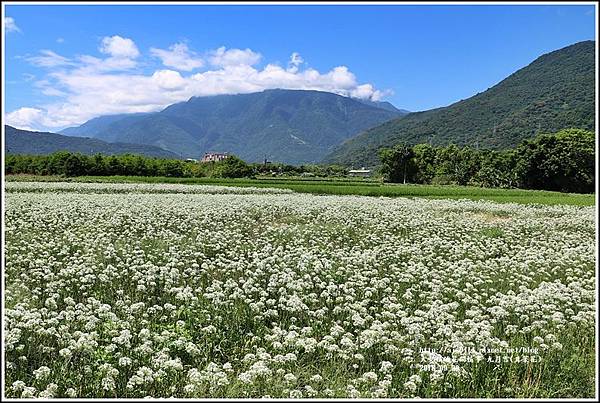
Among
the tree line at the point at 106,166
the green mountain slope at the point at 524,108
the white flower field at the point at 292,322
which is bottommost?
the white flower field at the point at 292,322

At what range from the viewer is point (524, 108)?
140m

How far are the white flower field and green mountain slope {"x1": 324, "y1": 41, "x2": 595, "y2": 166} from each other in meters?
97.8

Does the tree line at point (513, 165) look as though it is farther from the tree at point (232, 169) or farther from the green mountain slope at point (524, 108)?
the green mountain slope at point (524, 108)

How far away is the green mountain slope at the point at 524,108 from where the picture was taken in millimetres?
117231

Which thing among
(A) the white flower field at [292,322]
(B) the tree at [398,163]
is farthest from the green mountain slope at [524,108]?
(A) the white flower field at [292,322]

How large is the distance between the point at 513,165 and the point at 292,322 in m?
70.7

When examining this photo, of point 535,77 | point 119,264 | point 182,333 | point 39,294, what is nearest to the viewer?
point 182,333

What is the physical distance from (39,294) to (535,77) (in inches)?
7172

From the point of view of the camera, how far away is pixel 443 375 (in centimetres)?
469

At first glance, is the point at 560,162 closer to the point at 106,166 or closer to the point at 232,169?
the point at 232,169

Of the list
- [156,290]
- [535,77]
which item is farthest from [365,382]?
[535,77]

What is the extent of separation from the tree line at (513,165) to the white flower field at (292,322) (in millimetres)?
52745

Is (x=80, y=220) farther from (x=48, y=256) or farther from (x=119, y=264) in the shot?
(x=119, y=264)

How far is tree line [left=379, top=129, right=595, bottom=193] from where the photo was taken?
58094 mm
